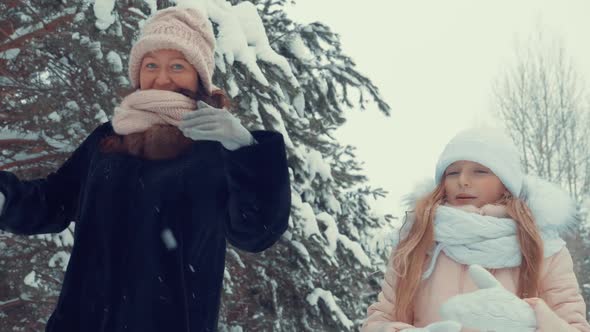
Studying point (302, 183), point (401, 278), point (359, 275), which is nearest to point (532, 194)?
point (401, 278)

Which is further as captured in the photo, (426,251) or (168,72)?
(426,251)

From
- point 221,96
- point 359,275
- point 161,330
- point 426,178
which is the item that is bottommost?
point 359,275

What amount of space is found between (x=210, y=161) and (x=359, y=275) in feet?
15.4

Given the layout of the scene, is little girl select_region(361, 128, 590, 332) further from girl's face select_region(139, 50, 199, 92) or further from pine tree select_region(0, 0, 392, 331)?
pine tree select_region(0, 0, 392, 331)

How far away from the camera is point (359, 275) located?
6945mm

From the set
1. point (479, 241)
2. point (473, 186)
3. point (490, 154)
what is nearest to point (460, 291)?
point (479, 241)

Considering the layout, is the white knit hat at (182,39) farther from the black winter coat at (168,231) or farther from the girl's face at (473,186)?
the girl's face at (473,186)

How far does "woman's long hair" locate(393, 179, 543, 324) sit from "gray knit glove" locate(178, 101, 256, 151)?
974 millimetres

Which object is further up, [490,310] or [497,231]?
[497,231]

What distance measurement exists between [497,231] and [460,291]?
11.8 inches

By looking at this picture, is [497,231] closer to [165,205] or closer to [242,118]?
[165,205]

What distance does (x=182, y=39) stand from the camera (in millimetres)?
2691

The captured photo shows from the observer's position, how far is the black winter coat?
7.71 ft

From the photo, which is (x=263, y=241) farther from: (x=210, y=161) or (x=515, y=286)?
(x=515, y=286)
